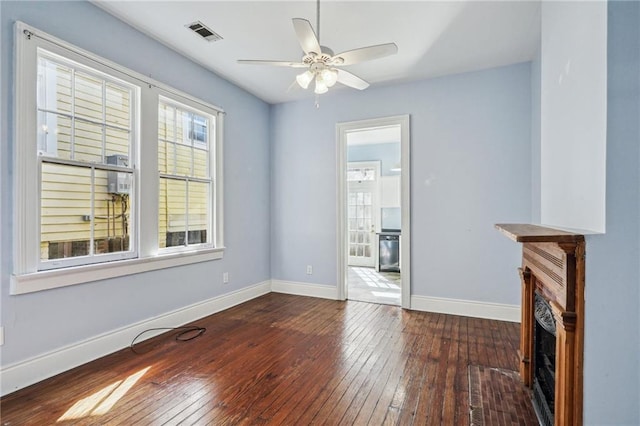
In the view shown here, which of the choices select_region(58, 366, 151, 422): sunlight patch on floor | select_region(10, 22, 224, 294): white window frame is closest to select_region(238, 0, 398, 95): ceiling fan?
select_region(10, 22, 224, 294): white window frame

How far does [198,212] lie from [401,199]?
2515 mm

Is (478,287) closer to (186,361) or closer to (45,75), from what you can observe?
(186,361)

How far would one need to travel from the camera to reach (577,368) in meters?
1.31

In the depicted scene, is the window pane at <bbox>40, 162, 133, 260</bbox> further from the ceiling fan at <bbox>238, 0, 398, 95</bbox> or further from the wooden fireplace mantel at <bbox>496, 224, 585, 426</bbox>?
the wooden fireplace mantel at <bbox>496, 224, 585, 426</bbox>

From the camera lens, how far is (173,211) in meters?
3.46

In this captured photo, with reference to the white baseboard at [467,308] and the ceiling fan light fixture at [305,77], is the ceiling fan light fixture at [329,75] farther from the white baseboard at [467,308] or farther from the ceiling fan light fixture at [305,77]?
the white baseboard at [467,308]

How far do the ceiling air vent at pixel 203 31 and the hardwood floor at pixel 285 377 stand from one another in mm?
2907

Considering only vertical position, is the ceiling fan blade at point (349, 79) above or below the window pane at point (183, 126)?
above

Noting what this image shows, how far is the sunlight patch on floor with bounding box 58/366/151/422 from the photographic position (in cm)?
191

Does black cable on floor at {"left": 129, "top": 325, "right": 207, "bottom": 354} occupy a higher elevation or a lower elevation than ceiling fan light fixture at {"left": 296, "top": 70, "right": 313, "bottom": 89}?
lower

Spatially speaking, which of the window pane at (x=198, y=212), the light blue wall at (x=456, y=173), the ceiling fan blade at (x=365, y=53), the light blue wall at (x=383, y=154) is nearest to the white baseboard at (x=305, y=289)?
the light blue wall at (x=456, y=173)

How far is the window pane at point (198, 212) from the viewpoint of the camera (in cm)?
369

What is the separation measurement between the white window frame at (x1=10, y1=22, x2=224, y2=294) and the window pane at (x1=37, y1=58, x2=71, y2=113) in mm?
112

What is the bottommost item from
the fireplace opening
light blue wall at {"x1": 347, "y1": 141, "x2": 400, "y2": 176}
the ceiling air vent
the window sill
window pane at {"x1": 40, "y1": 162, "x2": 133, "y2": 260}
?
the fireplace opening
